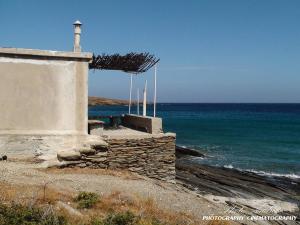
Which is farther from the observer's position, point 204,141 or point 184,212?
point 204,141

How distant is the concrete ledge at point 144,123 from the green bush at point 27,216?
363 inches

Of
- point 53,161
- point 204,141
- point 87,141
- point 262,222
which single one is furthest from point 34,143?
point 204,141

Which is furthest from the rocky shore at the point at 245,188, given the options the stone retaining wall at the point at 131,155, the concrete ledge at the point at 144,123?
the concrete ledge at the point at 144,123

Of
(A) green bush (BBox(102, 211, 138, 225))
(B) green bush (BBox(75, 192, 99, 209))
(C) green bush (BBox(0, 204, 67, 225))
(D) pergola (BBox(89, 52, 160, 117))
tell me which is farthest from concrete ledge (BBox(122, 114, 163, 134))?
(C) green bush (BBox(0, 204, 67, 225))

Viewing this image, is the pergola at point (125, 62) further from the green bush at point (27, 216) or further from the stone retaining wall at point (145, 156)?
the green bush at point (27, 216)

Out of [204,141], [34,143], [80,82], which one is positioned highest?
[80,82]

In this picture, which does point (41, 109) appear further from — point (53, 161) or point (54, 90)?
point (53, 161)

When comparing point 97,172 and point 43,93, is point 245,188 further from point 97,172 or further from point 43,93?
point 43,93

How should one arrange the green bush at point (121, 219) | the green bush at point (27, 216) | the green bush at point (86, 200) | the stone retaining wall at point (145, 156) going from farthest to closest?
the stone retaining wall at point (145, 156) < the green bush at point (86, 200) < the green bush at point (121, 219) < the green bush at point (27, 216)

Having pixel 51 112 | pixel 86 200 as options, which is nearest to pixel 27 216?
pixel 86 200

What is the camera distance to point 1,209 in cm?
830

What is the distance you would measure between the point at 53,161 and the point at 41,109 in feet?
5.96

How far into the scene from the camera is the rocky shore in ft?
53.2

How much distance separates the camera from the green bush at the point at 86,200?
9.67 meters
